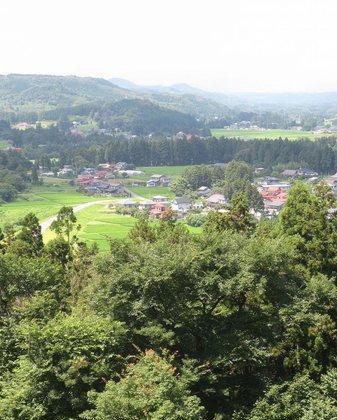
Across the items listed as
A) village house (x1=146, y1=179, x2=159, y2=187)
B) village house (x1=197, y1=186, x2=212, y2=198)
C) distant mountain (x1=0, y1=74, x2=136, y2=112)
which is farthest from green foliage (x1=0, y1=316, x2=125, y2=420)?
distant mountain (x1=0, y1=74, x2=136, y2=112)

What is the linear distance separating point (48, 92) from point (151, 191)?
98.9m

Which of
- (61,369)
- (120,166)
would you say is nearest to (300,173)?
(120,166)

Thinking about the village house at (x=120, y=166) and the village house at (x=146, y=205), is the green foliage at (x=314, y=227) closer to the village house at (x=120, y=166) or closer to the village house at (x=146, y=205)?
the village house at (x=146, y=205)

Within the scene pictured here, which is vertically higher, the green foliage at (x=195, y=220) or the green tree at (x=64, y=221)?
the green tree at (x=64, y=221)

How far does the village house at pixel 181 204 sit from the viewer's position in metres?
45.1

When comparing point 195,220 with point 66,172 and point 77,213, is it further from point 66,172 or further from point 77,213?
point 66,172

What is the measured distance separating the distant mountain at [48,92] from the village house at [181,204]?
90.2 m

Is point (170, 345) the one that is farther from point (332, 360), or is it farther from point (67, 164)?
point (67, 164)

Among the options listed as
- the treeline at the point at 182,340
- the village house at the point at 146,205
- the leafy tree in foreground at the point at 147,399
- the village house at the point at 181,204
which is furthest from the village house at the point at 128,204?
the leafy tree in foreground at the point at 147,399

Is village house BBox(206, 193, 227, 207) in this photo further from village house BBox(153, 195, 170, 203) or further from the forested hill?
the forested hill

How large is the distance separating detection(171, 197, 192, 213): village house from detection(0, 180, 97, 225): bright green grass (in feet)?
27.1

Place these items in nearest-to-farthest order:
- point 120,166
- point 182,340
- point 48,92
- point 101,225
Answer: point 182,340 → point 101,225 → point 120,166 → point 48,92

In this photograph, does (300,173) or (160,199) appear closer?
(160,199)

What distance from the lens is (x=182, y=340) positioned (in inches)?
353
